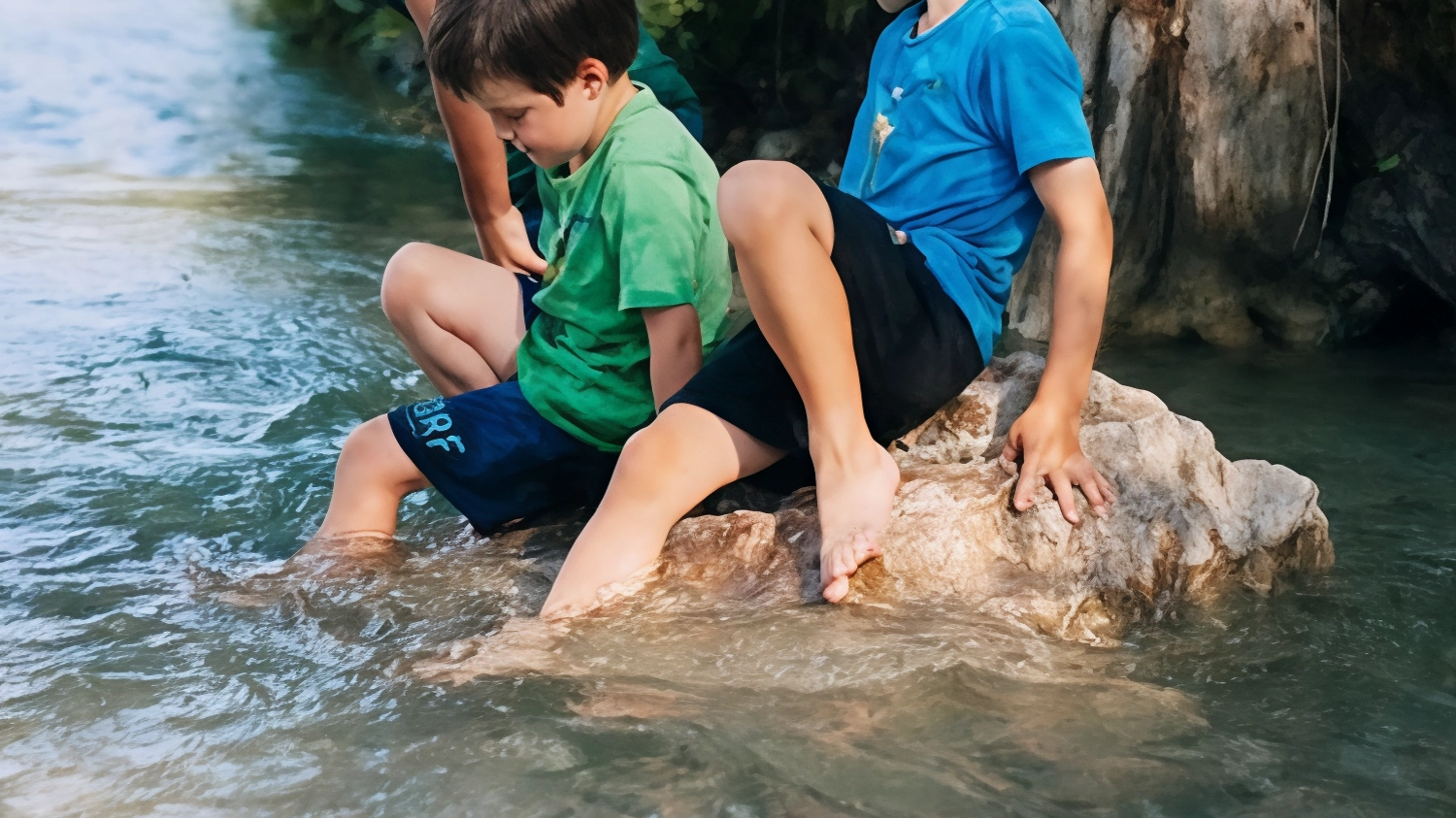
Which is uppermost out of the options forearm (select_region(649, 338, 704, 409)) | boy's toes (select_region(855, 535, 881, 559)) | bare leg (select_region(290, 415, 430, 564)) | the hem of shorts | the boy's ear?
the boy's ear

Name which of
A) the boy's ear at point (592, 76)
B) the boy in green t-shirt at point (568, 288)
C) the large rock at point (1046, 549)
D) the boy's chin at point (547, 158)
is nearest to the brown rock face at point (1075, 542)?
the large rock at point (1046, 549)

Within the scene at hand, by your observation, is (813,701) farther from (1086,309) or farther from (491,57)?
(491,57)

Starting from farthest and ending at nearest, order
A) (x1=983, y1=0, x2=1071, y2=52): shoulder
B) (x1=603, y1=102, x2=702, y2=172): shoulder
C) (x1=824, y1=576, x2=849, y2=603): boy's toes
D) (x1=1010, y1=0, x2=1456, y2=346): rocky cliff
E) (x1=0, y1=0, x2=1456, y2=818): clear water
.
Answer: (x1=1010, y1=0, x2=1456, y2=346): rocky cliff, (x1=603, y1=102, x2=702, y2=172): shoulder, (x1=983, y1=0, x2=1071, y2=52): shoulder, (x1=824, y1=576, x2=849, y2=603): boy's toes, (x1=0, y1=0, x2=1456, y2=818): clear water

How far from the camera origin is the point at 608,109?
2.60m

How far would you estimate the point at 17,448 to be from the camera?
11.6ft

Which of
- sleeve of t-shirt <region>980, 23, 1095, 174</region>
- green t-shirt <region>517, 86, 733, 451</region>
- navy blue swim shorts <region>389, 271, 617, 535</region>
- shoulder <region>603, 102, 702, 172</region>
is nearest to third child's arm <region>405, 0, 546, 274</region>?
green t-shirt <region>517, 86, 733, 451</region>

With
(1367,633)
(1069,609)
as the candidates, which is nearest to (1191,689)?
(1069,609)

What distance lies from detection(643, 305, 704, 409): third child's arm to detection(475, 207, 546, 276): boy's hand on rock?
0.67 metres

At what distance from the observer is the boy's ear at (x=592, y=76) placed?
251 cm

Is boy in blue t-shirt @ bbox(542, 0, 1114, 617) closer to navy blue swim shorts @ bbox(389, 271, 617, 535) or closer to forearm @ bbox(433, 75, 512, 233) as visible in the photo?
navy blue swim shorts @ bbox(389, 271, 617, 535)

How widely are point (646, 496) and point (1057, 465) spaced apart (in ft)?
2.56

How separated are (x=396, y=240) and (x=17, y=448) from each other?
284cm

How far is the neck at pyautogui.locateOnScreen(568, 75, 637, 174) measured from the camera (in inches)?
102

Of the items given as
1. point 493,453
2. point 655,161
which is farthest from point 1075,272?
point 493,453
